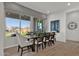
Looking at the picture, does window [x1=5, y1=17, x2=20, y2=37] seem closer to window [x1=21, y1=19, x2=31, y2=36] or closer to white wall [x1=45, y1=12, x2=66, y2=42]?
window [x1=21, y1=19, x2=31, y2=36]

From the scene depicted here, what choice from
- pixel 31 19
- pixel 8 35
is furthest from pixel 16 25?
pixel 31 19

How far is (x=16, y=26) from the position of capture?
21.4ft

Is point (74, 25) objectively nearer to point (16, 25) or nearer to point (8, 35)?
point (16, 25)

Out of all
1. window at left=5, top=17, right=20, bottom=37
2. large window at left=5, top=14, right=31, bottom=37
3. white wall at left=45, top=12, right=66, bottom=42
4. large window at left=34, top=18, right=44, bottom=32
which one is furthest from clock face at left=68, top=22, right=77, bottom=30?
window at left=5, top=17, right=20, bottom=37

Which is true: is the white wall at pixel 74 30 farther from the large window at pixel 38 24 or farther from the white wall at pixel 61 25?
the large window at pixel 38 24

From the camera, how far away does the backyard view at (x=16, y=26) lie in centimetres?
597

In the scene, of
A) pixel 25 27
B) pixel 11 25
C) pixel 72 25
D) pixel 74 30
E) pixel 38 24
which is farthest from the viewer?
pixel 38 24

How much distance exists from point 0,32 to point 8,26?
145 inches

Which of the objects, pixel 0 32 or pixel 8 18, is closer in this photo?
pixel 0 32

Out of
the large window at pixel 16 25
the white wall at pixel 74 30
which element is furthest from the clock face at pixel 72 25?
the large window at pixel 16 25

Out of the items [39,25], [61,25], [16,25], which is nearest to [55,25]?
[61,25]

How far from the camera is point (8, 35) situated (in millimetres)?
5941

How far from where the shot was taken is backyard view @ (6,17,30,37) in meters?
5.97

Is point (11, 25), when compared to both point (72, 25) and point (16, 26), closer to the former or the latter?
point (16, 26)
